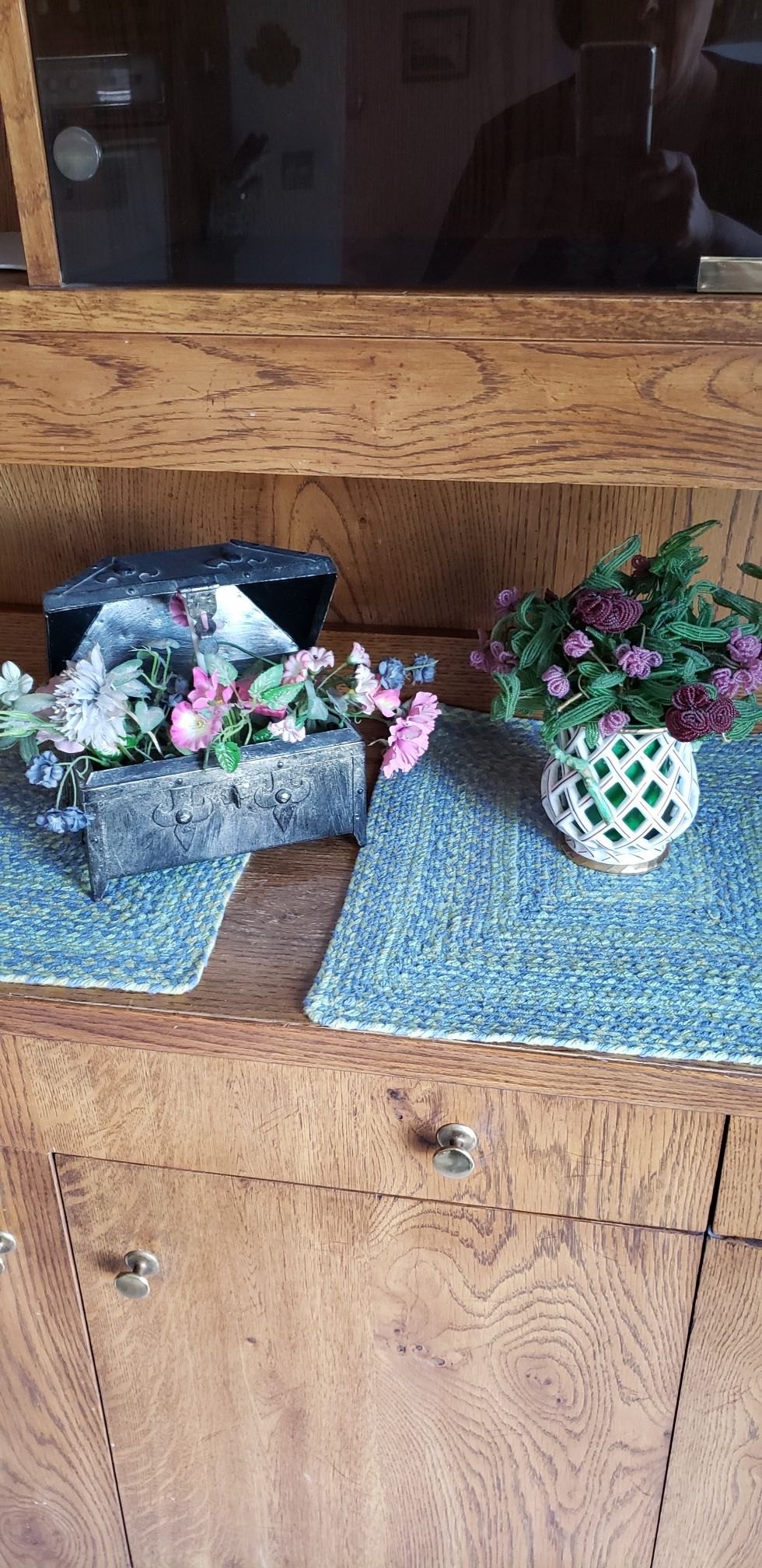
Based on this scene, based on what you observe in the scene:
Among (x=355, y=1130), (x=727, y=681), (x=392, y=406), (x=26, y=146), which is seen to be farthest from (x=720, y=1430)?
(x=26, y=146)

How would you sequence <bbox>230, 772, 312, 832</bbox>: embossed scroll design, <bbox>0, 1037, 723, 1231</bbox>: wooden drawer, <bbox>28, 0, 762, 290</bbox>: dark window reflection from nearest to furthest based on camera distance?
<bbox>28, 0, 762, 290</bbox>: dark window reflection < <bbox>0, 1037, 723, 1231</bbox>: wooden drawer < <bbox>230, 772, 312, 832</bbox>: embossed scroll design

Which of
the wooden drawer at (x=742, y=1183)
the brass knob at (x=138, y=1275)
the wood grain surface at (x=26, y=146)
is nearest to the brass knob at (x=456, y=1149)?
the wooden drawer at (x=742, y=1183)

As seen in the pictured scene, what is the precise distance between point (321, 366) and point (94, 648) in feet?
0.89

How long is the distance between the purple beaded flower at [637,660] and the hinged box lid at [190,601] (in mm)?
255

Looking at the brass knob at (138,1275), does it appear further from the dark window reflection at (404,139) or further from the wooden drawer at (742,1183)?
the dark window reflection at (404,139)

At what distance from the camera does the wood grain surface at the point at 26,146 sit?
29.7 inches

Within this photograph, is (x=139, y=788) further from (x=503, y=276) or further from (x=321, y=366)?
(x=503, y=276)

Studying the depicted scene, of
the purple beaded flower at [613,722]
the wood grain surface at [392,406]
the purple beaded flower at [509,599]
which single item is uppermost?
the wood grain surface at [392,406]

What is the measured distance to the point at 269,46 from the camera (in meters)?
0.75

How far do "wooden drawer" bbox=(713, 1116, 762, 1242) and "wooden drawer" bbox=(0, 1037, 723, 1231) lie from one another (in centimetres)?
1

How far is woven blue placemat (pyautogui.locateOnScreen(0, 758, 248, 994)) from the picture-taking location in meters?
0.86

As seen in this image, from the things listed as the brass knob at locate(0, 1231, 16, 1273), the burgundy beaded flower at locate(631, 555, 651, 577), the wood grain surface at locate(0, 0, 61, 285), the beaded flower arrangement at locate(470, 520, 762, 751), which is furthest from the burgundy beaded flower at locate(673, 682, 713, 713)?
the brass knob at locate(0, 1231, 16, 1273)

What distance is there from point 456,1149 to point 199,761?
36cm

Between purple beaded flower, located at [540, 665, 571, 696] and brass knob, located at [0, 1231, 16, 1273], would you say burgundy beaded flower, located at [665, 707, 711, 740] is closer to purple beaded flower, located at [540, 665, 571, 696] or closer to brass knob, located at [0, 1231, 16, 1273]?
purple beaded flower, located at [540, 665, 571, 696]
